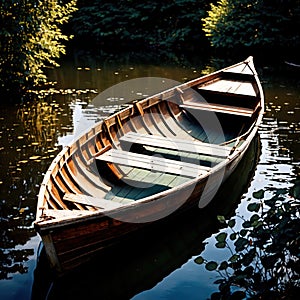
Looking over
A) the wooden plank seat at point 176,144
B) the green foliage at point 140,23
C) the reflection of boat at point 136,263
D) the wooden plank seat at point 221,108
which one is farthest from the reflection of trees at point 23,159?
the green foliage at point 140,23

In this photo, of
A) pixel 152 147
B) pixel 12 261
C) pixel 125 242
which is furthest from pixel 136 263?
pixel 152 147

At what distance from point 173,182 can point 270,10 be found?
12.2 m

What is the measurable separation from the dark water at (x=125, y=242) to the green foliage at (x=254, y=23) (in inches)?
144

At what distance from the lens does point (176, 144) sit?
7.57 meters

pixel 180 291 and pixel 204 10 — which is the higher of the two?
pixel 204 10

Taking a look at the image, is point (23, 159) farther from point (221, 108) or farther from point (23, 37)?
point (23, 37)

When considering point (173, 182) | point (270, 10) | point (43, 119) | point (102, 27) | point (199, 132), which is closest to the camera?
point (173, 182)

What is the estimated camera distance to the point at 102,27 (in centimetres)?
2225

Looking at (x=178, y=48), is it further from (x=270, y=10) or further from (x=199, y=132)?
(x=199, y=132)

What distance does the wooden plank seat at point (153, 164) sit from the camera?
663 centimetres

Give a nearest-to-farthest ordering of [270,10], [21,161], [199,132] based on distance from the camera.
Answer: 1. [21,161]
2. [199,132]
3. [270,10]

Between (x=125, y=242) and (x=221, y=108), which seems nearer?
(x=125, y=242)

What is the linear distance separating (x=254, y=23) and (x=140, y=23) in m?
6.25

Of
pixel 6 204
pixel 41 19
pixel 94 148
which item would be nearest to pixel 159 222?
pixel 94 148
